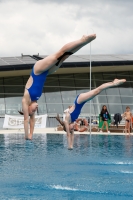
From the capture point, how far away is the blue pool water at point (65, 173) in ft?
30.7

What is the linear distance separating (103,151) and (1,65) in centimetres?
2205

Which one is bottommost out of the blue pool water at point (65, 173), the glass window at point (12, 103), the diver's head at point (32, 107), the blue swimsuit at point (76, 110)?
the blue pool water at point (65, 173)

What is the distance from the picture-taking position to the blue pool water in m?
9.36

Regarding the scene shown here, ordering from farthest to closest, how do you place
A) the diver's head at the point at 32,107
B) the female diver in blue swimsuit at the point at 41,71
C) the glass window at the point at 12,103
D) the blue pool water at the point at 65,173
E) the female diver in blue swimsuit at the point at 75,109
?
the glass window at the point at 12,103
the female diver in blue swimsuit at the point at 75,109
the blue pool water at the point at 65,173
the diver's head at the point at 32,107
the female diver in blue swimsuit at the point at 41,71

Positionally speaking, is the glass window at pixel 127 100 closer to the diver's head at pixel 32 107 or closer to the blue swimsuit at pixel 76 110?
the blue swimsuit at pixel 76 110

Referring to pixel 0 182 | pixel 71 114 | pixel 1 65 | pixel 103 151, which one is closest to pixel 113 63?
pixel 1 65

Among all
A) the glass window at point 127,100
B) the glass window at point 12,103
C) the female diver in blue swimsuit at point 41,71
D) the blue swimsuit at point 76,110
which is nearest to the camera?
the female diver in blue swimsuit at point 41,71

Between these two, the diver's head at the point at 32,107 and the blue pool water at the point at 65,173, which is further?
the blue pool water at the point at 65,173

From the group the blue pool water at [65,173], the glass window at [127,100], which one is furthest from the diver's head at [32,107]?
the glass window at [127,100]

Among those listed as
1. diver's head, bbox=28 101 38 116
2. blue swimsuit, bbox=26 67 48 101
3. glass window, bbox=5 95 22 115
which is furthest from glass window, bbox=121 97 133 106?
blue swimsuit, bbox=26 67 48 101

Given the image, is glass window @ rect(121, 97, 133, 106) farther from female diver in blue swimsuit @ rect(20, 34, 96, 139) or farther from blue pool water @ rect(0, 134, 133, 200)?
female diver in blue swimsuit @ rect(20, 34, 96, 139)

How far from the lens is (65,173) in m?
11.9

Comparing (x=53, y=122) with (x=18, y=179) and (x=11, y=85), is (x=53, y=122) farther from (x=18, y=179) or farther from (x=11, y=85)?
(x=18, y=179)

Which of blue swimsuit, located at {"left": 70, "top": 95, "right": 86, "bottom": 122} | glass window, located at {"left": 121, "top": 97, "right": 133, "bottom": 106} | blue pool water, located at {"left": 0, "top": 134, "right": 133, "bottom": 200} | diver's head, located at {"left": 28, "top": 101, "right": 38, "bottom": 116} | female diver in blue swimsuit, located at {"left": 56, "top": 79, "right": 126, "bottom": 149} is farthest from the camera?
glass window, located at {"left": 121, "top": 97, "right": 133, "bottom": 106}
